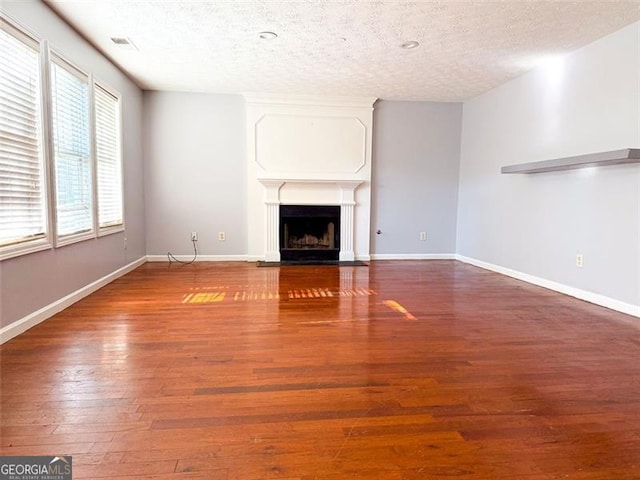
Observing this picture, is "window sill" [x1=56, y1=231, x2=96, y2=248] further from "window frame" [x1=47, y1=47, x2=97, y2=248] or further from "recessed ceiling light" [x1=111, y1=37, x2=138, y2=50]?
"recessed ceiling light" [x1=111, y1=37, x2=138, y2=50]

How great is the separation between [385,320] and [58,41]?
3378 mm

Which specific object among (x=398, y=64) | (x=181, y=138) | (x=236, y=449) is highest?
(x=398, y=64)

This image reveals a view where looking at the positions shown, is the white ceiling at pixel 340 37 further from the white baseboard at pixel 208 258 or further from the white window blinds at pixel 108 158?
the white baseboard at pixel 208 258

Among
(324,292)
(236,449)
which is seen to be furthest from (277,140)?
(236,449)

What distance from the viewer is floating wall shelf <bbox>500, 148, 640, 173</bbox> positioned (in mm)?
2912

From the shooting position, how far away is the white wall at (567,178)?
3258 mm

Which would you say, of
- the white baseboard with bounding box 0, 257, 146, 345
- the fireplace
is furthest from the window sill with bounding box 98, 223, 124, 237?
the fireplace

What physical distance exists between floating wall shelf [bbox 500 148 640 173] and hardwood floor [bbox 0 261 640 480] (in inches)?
49.2

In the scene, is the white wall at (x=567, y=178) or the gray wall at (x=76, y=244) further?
the white wall at (x=567, y=178)

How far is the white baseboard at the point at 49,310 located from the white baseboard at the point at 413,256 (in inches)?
141

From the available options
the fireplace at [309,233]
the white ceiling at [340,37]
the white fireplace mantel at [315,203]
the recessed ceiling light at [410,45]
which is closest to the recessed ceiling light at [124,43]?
the white ceiling at [340,37]

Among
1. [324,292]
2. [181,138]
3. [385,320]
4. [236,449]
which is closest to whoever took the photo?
[236,449]

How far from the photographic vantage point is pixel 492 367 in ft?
7.21

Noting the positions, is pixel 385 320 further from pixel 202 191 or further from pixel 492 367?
pixel 202 191
